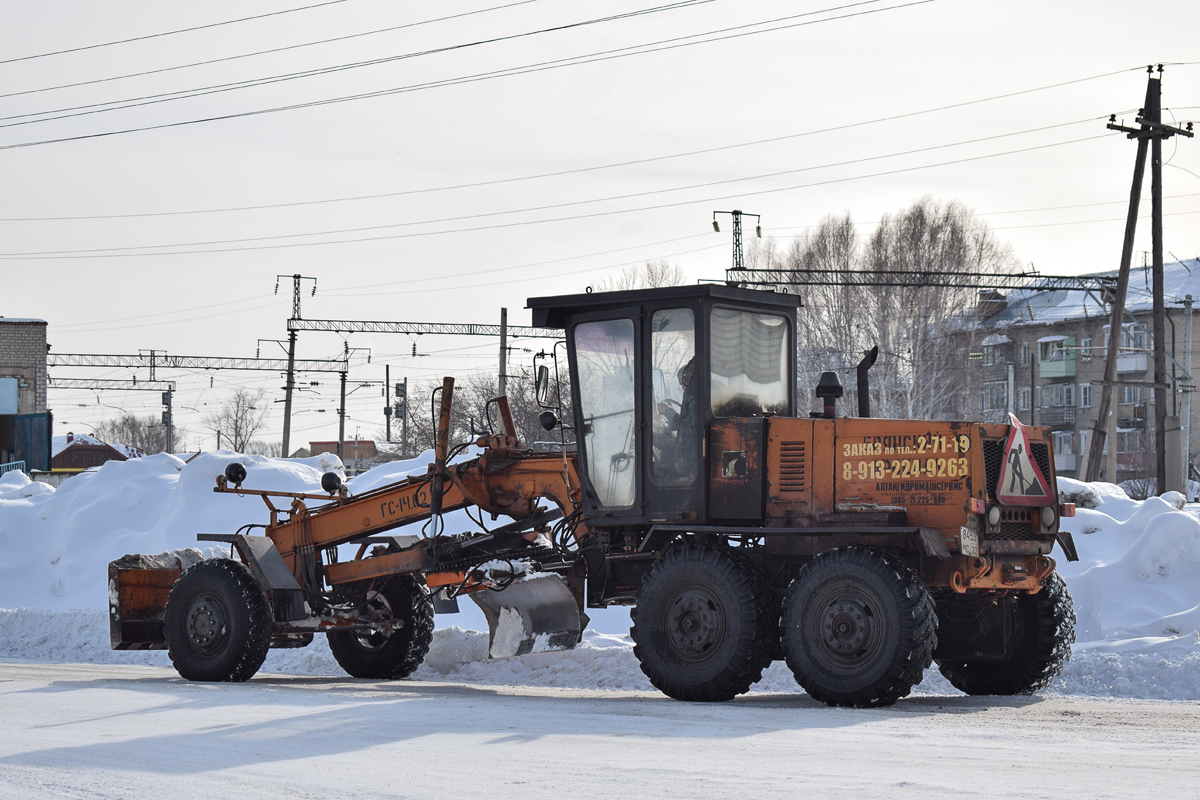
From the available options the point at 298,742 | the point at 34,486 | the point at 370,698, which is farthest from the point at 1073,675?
the point at 34,486

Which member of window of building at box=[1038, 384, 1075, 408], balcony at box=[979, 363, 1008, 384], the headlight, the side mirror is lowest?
the headlight

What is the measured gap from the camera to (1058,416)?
69.1 m

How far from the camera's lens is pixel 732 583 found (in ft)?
31.6

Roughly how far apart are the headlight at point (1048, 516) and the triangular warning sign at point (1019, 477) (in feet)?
0.12

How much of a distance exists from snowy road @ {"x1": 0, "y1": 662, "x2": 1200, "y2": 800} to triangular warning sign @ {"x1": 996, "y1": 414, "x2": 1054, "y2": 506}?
1396mm

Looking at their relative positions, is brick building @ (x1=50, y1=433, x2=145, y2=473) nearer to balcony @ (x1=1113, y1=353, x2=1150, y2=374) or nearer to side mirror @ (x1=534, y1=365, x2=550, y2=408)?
balcony @ (x1=1113, y1=353, x2=1150, y2=374)

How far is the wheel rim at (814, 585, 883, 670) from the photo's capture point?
905cm

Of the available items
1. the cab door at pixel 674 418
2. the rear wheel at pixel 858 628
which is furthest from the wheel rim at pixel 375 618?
the rear wheel at pixel 858 628

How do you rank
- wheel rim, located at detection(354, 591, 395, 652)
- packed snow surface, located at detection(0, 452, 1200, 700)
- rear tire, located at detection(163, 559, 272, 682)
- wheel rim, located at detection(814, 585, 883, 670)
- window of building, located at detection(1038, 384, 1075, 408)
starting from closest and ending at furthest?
wheel rim, located at detection(814, 585, 883, 670) < packed snow surface, located at detection(0, 452, 1200, 700) < rear tire, located at detection(163, 559, 272, 682) < wheel rim, located at detection(354, 591, 395, 652) < window of building, located at detection(1038, 384, 1075, 408)

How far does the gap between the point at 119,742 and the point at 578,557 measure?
4.15 m

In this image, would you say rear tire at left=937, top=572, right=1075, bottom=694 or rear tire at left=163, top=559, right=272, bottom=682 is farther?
rear tire at left=163, top=559, right=272, bottom=682

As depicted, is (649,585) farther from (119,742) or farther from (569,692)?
(119,742)

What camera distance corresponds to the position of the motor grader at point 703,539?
930 centimetres

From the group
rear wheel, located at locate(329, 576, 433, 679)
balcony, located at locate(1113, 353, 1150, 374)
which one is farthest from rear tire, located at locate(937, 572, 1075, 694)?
balcony, located at locate(1113, 353, 1150, 374)
